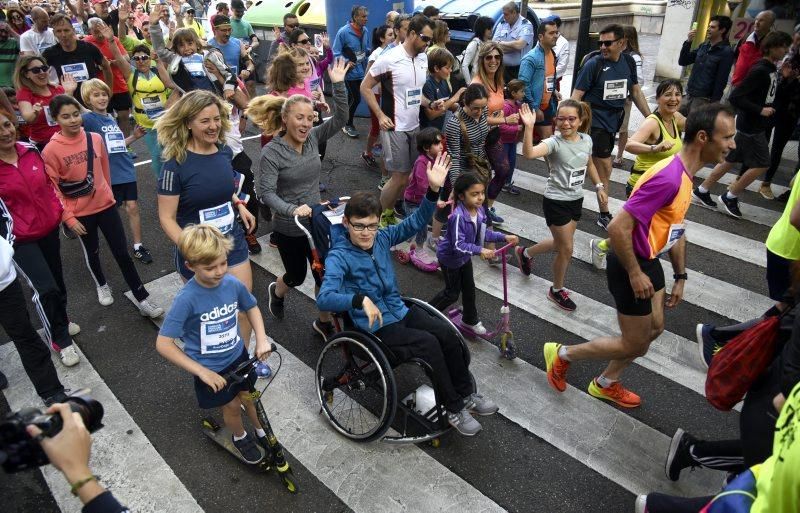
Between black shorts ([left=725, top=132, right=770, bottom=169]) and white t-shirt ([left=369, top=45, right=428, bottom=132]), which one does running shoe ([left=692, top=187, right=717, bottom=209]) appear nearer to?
black shorts ([left=725, top=132, right=770, bottom=169])

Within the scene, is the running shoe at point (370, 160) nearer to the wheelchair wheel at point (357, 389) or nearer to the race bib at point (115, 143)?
the race bib at point (115, 143)

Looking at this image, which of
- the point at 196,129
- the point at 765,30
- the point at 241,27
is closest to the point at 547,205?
the point at 196,129

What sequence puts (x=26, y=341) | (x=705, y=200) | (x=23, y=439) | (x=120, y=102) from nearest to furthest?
(x=23, y=439) < (x=26, y=341) < (x=705, y=200) < (x=120, y=102)

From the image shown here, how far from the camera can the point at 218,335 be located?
308 centimetres

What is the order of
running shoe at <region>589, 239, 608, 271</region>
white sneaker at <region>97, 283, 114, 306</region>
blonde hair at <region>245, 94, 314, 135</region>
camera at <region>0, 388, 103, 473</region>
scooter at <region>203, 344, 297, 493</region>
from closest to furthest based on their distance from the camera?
camera at <region>0, 388, 103, 473</region> < scooter at <region>203, 344, 297, 493</region> < blonde hair at <region>245, 94, 314, 135</region> < white sneaker at <region>97, 283, 114, 306</region> < running shoe at <region>589, 239, 608, 271</region>

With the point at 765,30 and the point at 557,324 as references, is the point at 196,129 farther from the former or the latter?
the point at 765,30

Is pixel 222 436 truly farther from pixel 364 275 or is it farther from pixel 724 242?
pixel 724 242

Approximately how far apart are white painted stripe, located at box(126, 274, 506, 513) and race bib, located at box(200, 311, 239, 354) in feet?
2.98

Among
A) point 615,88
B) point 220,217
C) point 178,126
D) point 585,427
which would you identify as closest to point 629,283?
point 585,427

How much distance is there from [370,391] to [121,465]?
1.66 metres

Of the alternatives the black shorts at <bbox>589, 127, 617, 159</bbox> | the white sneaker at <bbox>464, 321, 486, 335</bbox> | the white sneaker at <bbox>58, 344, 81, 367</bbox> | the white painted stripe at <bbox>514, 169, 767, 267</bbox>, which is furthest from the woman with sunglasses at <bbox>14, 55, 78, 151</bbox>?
the white painted stripe at <bbox>514, 169, 767, 267</bbox>

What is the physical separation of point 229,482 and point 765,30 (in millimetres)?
8200

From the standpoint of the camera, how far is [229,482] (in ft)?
11.0

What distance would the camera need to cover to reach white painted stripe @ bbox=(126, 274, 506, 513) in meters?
3.20
